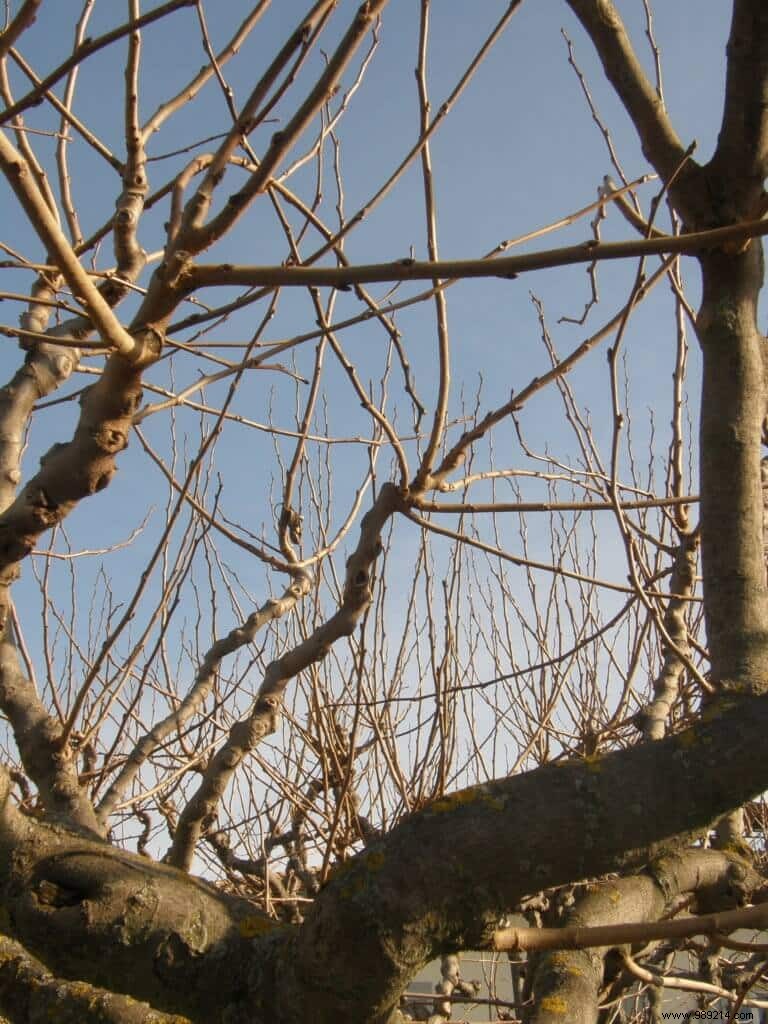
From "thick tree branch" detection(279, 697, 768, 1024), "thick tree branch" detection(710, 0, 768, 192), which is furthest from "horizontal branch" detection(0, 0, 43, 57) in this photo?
"thick tree branch" detection(710, 0, 768, 192)

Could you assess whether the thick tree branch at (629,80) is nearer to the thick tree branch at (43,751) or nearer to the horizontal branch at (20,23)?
the horizontal branch at (20,23)

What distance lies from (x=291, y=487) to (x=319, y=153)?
883mm

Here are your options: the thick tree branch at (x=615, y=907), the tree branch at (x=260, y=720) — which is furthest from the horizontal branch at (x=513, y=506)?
the thick tree branch at (x=615, y=907)

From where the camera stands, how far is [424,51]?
1.64 metres

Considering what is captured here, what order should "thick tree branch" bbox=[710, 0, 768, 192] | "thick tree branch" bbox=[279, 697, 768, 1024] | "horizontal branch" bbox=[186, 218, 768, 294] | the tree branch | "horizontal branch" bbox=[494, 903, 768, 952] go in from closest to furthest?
"horizontal branch" bbox=[186, 218, 768, 294], "horizontal branch" bbox=[494, 903, 768, 952], "thick tree branch" bbox=[279, 697, 768, 1024], "thick tree branch" bbox=[710, 0, 768, 192], the tree branch

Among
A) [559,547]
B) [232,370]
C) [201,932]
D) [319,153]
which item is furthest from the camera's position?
[559,547]

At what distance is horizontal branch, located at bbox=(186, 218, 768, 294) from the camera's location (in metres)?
0.86

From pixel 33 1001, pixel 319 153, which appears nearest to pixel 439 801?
pixel 33 1001

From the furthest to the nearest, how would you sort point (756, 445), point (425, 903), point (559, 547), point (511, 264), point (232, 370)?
point (559, 547)
point (232, 370)
point (756, 445)
point (425, 903)
point (511, 264)

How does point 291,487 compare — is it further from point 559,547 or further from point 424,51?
point 559,547

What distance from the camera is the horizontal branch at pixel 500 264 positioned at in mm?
861

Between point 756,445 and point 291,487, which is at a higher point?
point 291,487

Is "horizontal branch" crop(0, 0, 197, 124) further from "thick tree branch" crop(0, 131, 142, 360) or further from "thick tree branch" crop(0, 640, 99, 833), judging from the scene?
"thick tree branch" crop(0, 640, 99, 833)

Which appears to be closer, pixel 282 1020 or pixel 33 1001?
pixel 282 1020
